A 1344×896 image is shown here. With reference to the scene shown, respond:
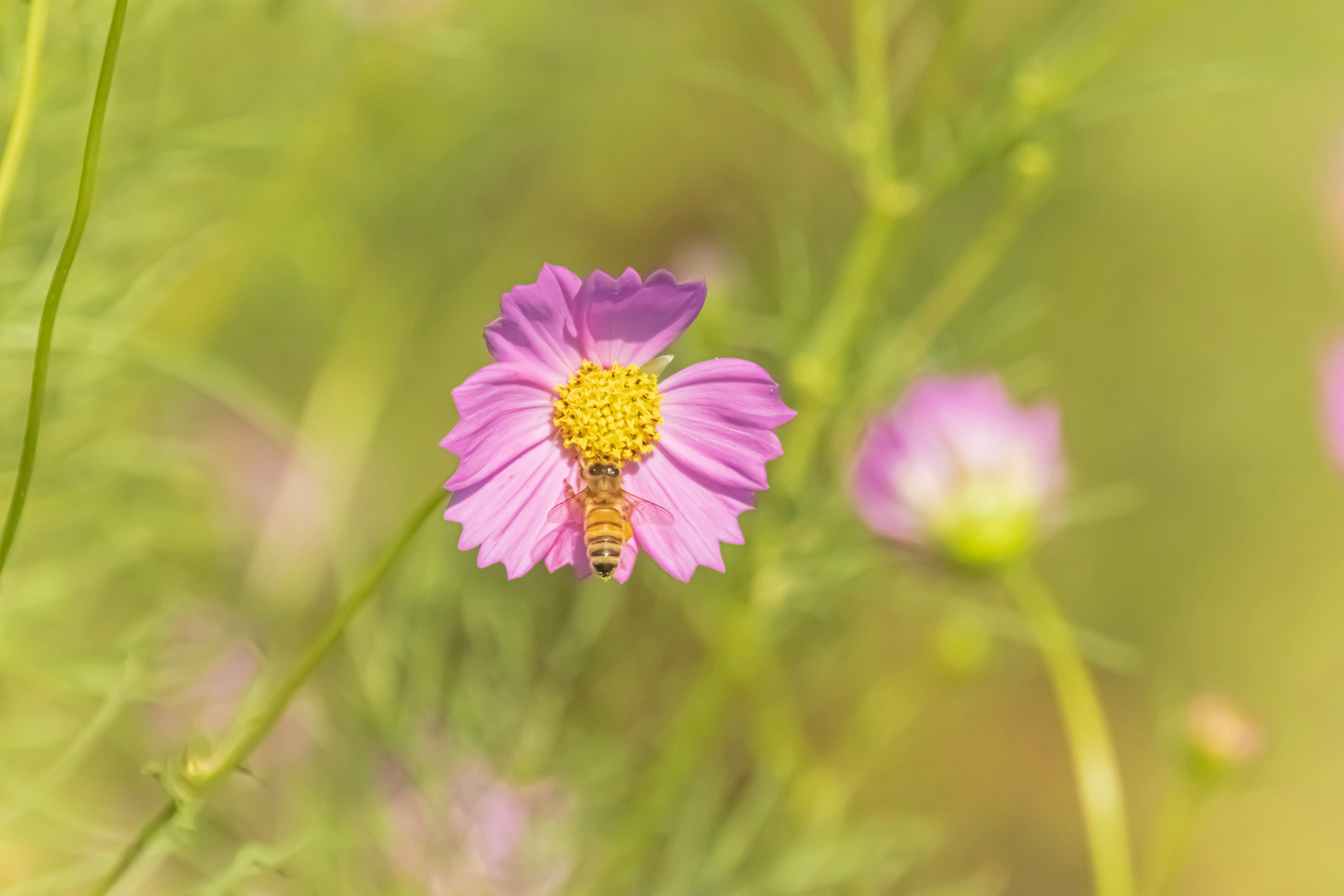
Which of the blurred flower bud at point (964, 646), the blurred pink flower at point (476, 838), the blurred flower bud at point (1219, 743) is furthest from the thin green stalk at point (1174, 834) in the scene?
the blurred pink flower at point (476, 838)

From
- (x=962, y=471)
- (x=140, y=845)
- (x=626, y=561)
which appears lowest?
(x=140, y=845)

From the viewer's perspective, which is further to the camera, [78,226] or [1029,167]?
[1029,167]

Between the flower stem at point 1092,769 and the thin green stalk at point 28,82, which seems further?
the flower stem at point 1092,769

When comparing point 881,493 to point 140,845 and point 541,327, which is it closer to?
point 541,327

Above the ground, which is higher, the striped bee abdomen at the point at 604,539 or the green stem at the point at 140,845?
the striped bee abdomen at the point at 604,539

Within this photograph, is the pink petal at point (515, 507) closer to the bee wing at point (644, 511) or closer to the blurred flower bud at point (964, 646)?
the bee wing at point (644, 511)

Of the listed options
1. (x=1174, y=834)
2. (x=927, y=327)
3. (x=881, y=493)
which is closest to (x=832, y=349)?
(x=881, y=493)

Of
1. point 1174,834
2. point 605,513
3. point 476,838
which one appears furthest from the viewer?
point 1174,834

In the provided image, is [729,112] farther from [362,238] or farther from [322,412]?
[322,412]
